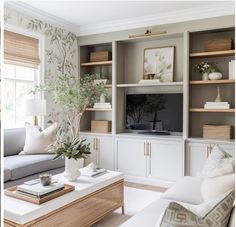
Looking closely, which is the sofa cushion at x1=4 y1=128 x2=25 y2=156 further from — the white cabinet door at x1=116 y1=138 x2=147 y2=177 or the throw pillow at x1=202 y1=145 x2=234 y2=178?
the throw pillow at x1=202 y1=145 x2=234 y2=178

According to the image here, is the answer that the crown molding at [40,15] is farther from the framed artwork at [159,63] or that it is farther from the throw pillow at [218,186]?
the throw pillow at [218,186]

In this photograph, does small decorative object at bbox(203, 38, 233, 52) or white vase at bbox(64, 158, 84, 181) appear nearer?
white vase at bbox(64, 158, 84, 181)

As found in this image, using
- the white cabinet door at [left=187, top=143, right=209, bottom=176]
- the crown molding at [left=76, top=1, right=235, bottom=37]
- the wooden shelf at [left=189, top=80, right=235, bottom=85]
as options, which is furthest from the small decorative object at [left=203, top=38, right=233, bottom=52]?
the white cabinet door at [left=187, top=143, right=209, bottom=176]

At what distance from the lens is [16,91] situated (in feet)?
13.4

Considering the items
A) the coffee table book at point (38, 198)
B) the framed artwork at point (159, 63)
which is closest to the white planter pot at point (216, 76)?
the framed artwork at point (159, 63)

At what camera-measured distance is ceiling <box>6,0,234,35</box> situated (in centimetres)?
375

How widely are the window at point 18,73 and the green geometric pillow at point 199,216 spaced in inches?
124

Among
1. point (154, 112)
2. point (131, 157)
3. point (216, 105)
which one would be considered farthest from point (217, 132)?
point (131, 157)

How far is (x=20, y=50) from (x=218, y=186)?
10.9 ft

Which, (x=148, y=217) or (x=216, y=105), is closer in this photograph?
(x=148, y=217)

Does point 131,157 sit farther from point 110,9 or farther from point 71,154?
point 110,9

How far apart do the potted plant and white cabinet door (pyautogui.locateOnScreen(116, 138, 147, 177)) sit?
66cm

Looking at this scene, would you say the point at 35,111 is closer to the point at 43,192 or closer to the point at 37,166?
the point at 37,166

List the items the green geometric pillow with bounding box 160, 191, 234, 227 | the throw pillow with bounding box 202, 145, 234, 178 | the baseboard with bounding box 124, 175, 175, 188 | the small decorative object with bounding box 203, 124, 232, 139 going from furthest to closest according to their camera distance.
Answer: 1. the baseboard with bounding box 124, 175, 175, 188
2. the small decorative object with bounding box 203, 124, 232, 139
3. the throw pillow with bounding box 202, 145, 234, 178
4. the green geometric pillow with bounding box 160, 191, 234, 227
